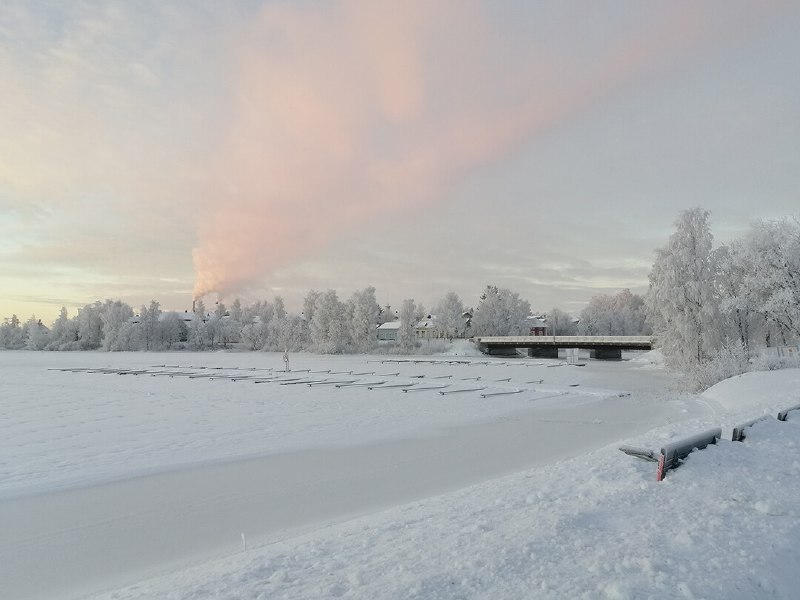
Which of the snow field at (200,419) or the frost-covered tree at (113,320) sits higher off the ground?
the frost-covered tree at (113,320)

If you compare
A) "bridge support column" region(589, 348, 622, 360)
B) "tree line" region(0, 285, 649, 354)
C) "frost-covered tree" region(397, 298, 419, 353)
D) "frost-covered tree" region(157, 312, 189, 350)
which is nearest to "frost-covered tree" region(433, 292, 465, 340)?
"tree line" region(0, 285, 649, 354)

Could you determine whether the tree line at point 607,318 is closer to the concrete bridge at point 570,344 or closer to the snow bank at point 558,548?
the concrete bridge at point 570,344

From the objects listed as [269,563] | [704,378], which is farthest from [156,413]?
[704,378]

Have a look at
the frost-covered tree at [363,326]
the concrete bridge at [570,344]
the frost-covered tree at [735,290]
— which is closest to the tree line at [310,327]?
the frost-covered tree at [363,326]

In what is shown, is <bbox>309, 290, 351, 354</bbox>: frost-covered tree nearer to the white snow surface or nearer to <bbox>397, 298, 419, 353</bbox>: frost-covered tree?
<bbox>397, 298, 419, 353</bbox>: frost-covered tree

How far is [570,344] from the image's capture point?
86.9 meters

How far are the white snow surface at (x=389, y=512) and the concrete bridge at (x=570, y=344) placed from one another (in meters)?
60.5

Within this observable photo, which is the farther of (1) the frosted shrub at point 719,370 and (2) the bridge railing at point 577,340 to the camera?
(2) the bridge railing at point 577,340

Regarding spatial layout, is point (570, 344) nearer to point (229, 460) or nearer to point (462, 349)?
point (462, 349)

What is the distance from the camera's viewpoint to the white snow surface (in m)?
Answer: 5.66

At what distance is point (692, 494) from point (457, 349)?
93.2 metres

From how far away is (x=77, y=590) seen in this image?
21.5 feet

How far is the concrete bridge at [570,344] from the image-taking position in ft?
250

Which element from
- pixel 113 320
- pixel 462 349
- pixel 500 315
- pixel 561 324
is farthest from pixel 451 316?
pixel 113 320
